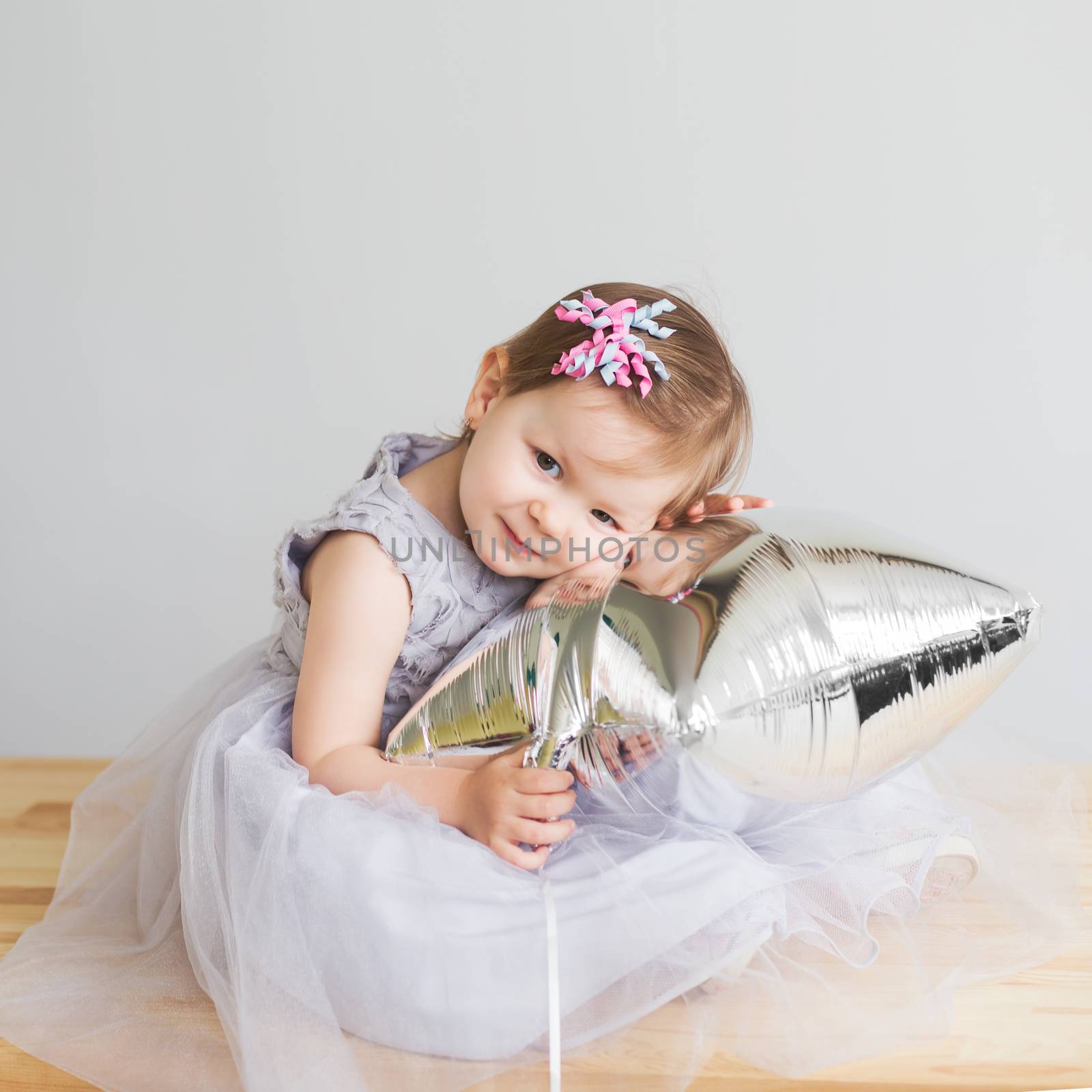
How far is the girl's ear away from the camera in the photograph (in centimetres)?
118

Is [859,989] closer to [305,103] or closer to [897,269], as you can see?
[897,269]

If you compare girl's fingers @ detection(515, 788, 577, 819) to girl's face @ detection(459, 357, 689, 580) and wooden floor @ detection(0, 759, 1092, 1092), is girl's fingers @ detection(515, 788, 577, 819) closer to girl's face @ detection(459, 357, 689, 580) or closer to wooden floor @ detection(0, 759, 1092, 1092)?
wooden floor @ detection(0, 759, 1092, 1092)

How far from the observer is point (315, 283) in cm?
188

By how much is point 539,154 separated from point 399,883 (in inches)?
52.8

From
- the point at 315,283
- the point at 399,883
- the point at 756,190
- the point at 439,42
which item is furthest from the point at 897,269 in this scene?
the point at 399,883

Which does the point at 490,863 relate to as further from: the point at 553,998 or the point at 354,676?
the point at 354,676

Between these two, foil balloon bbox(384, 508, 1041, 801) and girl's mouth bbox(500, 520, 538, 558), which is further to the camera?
girl's mouth bbox(500, 520, 538, 558)

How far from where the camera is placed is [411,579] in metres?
1.09

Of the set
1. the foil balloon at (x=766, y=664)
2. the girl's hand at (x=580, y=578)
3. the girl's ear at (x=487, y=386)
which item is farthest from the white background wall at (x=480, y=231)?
the foil balloon at (x=766, y=664)

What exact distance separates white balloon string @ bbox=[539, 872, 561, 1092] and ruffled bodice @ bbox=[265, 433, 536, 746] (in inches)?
11.5

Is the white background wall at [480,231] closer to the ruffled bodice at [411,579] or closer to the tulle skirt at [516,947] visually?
the ruffled bodice at [411,579]

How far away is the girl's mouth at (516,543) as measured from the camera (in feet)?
3.62

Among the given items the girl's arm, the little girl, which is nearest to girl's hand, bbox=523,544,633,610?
the little girl

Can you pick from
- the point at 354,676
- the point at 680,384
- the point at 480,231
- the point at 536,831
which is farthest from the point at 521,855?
the point at 480,231
